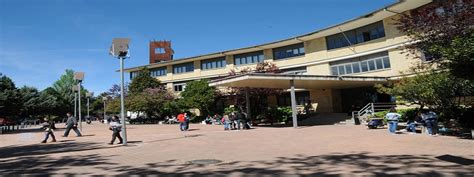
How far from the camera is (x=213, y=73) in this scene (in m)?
45.8

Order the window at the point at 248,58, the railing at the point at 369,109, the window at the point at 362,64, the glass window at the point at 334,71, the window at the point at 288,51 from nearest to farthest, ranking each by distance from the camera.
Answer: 1. the railing at the point at 369,109
2. the window at the point at 362,64
3. the glass window at the point at 334,71
4. the window at the point at 288,51
5. the window at the point at 248,58

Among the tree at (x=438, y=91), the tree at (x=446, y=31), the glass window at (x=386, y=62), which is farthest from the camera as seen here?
the glass window at (x=386, y=62)

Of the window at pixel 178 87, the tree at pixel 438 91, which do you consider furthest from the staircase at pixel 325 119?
the window at pixel 178 87

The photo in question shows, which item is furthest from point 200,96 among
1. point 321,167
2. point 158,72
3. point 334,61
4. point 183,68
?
point 321,167

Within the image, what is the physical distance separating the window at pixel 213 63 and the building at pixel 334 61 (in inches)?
4.7

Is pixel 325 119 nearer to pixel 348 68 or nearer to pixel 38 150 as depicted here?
pixel 348 68

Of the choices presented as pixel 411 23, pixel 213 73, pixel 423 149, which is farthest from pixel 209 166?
pixel 213 73

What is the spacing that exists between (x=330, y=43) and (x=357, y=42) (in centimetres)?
293

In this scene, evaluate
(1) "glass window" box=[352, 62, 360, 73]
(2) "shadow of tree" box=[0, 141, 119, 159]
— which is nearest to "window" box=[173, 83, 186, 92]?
(1) "glass window" box=[352, 62, 360, 73]

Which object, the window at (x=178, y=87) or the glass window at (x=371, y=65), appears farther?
the window at (x=178, y=87)

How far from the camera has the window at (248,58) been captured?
41625 millimetres

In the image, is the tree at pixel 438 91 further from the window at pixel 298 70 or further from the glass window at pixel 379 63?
the window at pixel 298 70

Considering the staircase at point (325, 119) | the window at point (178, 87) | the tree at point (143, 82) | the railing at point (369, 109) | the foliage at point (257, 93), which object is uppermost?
the tree at point (143, 82)

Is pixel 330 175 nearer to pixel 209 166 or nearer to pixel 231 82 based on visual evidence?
Result: pixel 209 166
